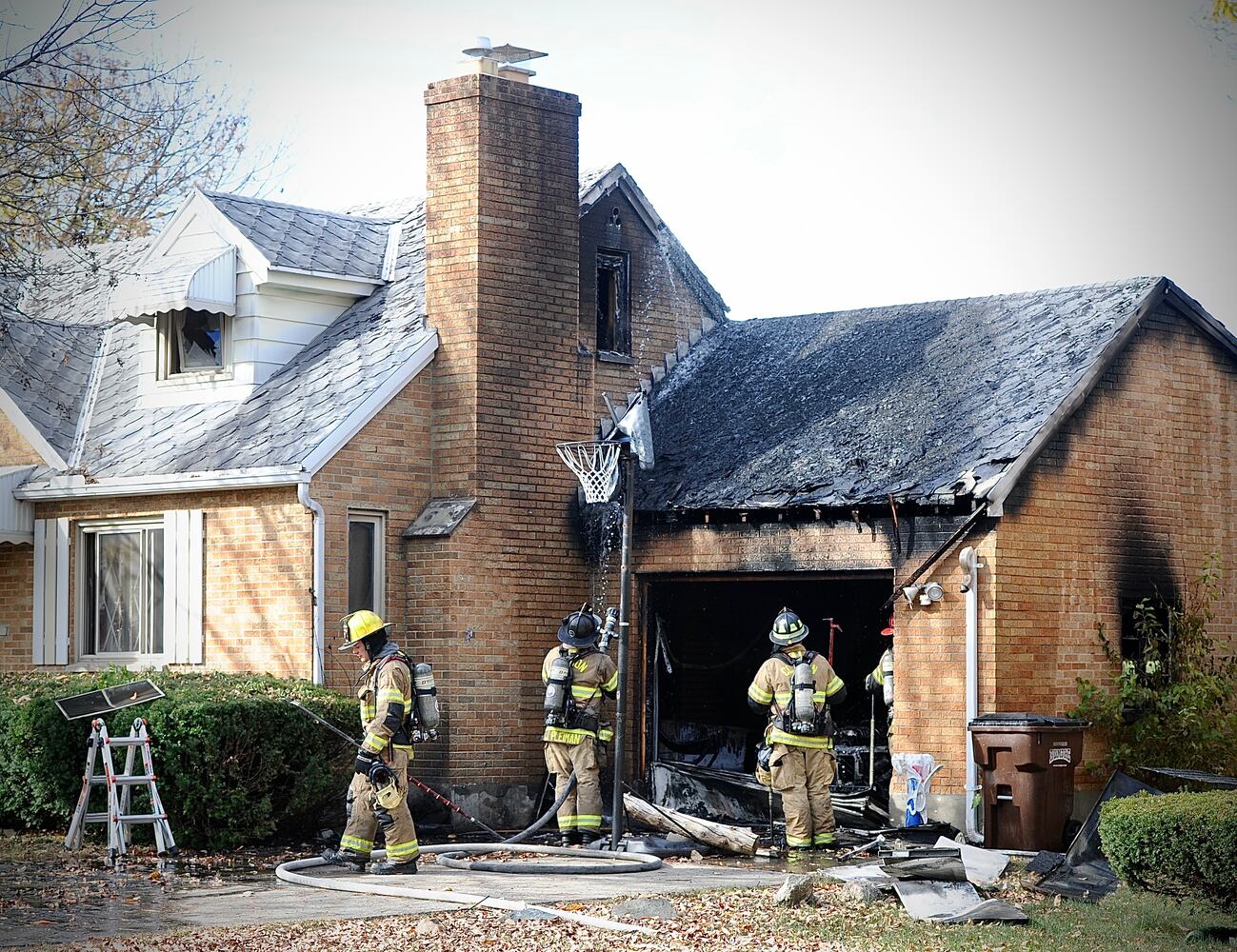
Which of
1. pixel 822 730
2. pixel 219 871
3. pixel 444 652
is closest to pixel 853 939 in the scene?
pixel 822 730

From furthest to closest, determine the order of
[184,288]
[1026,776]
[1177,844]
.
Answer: [184,288]
[1026,776]
[1177,844]

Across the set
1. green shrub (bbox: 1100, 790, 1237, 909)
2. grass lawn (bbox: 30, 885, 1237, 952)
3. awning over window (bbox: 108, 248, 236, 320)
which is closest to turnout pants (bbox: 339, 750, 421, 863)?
grass lawn (bbox: 30, 885, 1237, 952)

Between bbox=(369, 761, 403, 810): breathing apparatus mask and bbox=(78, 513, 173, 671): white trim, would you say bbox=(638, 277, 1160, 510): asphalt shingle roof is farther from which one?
bbox=(78, 513, 173, 671): white trim

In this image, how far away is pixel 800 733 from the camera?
1426 centimetres

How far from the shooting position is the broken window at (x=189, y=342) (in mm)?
18328

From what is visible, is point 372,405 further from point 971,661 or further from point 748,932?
point 748,932

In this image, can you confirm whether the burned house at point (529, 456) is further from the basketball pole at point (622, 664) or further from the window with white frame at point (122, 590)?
the basketball pole at point (622, 664)

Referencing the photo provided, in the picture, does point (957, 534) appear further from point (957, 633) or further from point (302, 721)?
point (302, 721)

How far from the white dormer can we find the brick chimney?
1.81 meters

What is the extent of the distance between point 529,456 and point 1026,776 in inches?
233

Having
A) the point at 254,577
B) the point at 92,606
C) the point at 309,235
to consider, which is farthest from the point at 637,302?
the point at 92,606

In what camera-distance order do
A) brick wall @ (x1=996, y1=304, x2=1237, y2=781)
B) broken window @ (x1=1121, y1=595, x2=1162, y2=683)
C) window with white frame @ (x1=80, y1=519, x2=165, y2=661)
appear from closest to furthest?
brick wall @ (x1=996, y1=304, x2=1237, y2=781) → broken window @ (x1=1121, y1=595, x2=1162, y2=683) → window with white frame @ (x1=80, y1=519, x2=165, y2=661)

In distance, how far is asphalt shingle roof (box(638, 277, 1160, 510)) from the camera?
1531 centimetres

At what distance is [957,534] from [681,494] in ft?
10.3
